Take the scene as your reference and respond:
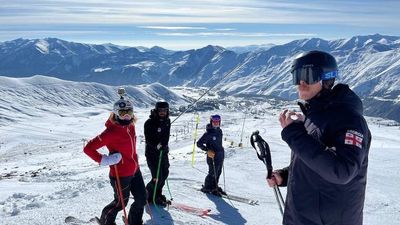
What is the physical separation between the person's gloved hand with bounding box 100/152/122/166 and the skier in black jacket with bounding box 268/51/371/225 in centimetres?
331

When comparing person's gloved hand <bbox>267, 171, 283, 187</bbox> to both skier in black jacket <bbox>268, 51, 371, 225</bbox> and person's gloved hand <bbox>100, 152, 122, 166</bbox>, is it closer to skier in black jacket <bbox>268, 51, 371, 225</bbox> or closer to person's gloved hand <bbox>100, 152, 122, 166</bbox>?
skier in black jacket <bbox>268, 51, 371, 225</bbox>

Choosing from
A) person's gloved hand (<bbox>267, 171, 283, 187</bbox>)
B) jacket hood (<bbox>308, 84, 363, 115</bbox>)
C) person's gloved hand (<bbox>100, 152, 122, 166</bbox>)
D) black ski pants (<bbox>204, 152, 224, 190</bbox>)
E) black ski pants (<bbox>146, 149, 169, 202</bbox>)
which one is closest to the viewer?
jacket hood (<bbox>308, 84, 363, 115</bbox>)

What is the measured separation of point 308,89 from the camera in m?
3.56

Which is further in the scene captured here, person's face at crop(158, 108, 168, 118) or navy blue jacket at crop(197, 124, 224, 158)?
navy blue jacket at crop(197, 124, 224, 158)

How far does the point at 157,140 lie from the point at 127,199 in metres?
2.43

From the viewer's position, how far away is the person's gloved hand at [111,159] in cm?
632

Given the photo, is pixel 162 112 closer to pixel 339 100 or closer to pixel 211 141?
pixel 211 141

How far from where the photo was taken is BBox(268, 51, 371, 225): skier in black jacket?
308 centimetres

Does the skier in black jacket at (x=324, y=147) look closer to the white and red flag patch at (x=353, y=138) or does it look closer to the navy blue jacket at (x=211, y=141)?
the white and red flag patch at (x=353, y=138)

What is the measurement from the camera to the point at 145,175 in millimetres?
13992

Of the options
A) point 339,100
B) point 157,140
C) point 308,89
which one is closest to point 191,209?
point 157,140

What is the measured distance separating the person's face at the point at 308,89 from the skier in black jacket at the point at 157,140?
5.72 m

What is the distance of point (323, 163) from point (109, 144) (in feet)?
13.8

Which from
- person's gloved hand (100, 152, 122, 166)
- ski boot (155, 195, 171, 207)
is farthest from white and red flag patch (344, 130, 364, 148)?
ski boot (155, 195, 171, 207)
